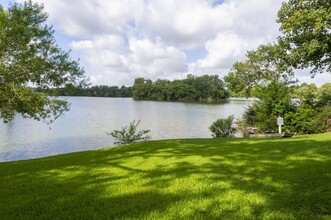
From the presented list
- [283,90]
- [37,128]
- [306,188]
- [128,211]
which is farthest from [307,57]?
[37,128]

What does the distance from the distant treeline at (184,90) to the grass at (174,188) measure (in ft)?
357

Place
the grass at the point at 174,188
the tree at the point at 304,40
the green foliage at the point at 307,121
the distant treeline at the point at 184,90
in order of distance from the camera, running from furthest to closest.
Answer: the distant treeline at the point at 184,90, the green foliage at the point at 307,121, the tree at the point at 304,40, the grass at the point at 174,188

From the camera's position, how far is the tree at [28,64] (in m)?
9.63

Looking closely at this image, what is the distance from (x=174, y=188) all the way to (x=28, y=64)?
8206 mm

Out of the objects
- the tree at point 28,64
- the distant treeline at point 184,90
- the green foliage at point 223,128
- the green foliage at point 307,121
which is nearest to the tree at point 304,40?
the green foliage at point 307,121

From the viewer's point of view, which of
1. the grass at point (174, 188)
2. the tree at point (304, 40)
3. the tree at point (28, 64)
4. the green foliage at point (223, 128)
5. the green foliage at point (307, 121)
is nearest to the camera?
the grass at point (174, 188)

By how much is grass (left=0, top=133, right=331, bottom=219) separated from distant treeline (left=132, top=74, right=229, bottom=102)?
10887 cm

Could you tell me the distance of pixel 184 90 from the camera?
117 meters

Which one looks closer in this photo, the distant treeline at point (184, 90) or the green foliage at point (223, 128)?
the green foliage at point (223, 128)

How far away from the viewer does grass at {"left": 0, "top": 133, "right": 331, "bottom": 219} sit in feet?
13.1

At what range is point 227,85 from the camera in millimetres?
30234

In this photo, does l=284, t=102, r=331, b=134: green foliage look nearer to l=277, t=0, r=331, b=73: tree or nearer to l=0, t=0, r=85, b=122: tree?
l=277, t=0, r=331, b=73: tree

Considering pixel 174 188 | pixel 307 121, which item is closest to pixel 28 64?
pixel 174 188

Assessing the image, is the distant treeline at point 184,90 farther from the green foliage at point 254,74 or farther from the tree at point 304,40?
the tree at point 304,40
